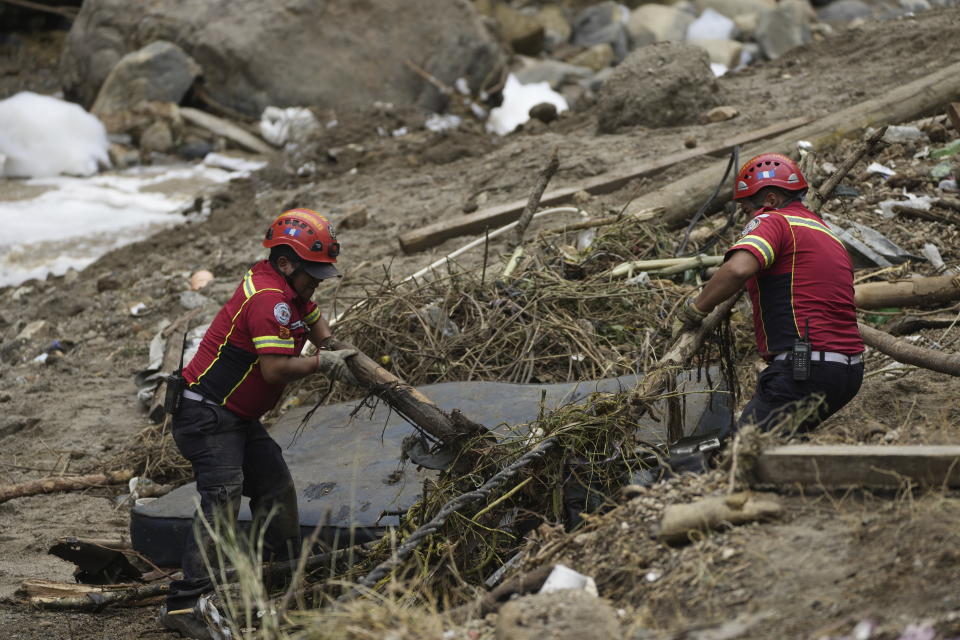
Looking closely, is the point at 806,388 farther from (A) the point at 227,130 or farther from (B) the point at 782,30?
(B) the point at 782,30

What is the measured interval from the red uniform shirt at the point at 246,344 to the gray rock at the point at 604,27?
14.6 metres

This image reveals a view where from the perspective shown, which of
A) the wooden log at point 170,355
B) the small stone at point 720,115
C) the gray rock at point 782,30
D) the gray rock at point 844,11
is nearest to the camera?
the wooden log at point 170,355

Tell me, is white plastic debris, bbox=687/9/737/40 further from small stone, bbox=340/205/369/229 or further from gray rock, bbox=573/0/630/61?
small stone, bbox=340/205/369/229

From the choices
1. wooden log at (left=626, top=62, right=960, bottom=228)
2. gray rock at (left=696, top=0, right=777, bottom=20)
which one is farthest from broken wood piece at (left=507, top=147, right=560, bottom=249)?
gray rock at (left=696, top=0, right=777, bottom=20)

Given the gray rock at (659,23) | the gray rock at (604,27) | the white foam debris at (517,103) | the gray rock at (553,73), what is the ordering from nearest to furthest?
the white foam debris at (517,103) < the gray rock at (553,73) < the gray rock at (604,27) < the gray rock at (659,23)

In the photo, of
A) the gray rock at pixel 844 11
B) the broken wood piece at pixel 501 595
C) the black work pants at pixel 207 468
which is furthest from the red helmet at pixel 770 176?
the gray rock at pixel 844 11

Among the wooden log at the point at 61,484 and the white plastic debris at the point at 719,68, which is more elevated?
the white plastic debris at the point at 719,68

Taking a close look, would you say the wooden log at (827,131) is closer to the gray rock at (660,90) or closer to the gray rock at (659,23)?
→ the gray rock at (660,90)

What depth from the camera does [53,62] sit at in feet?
59.7

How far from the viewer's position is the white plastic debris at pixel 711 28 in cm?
1745

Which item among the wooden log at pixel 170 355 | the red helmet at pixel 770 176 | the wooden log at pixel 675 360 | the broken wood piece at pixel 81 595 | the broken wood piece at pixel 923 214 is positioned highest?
the red helmet at pixel 770 176

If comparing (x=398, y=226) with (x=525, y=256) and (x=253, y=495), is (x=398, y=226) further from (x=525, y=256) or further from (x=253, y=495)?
(x=253, y=495)

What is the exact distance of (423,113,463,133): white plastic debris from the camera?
12.9m

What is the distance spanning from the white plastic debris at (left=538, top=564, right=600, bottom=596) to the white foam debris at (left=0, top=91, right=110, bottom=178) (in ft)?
37.8
